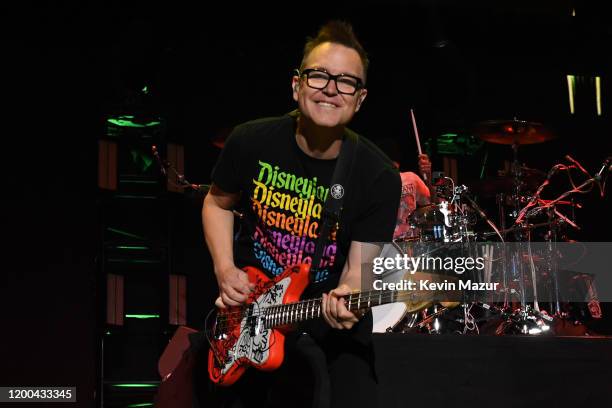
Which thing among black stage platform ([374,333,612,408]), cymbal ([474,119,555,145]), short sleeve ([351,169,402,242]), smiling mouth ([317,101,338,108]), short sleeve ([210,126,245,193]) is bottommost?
black stage platform ([374,333,612,408])

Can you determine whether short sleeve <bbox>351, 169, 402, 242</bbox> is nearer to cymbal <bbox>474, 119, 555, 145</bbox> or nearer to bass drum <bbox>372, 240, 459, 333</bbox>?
bass drum <bbox>372, 240, 459, 333</bbox>

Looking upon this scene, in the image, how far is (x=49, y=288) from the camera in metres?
6.75

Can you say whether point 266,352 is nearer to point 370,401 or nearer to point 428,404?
point 370,401

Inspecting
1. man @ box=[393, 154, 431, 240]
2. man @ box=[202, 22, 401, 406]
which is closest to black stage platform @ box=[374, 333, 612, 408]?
man @ box=[202, 22, 401, 406]

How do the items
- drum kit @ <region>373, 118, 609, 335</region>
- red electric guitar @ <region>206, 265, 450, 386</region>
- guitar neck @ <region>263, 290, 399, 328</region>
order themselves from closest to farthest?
guitar neck @ <region>263, 290, 399, 328</region>, red electric guitar @ <region>206, 265, 450, 386</region>, drum kit @ <region>373, 118, 609, 335</region>

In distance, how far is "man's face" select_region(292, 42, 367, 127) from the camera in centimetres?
282

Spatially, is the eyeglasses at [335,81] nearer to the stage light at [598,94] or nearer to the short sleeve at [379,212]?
the short sleeve at [379,212]

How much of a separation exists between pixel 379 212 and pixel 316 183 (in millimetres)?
250

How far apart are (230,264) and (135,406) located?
12.2 ft

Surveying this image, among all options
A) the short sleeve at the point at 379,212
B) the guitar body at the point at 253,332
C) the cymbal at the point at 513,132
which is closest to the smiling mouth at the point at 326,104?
the short sleeve at the point at 379,212

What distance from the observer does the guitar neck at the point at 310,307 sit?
2.54 meters

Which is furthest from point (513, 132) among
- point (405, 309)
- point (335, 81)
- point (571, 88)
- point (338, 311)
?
point (338, 311)

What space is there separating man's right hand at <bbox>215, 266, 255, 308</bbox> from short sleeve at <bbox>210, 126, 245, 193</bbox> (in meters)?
0.32

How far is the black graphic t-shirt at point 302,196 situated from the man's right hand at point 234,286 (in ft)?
0.39
